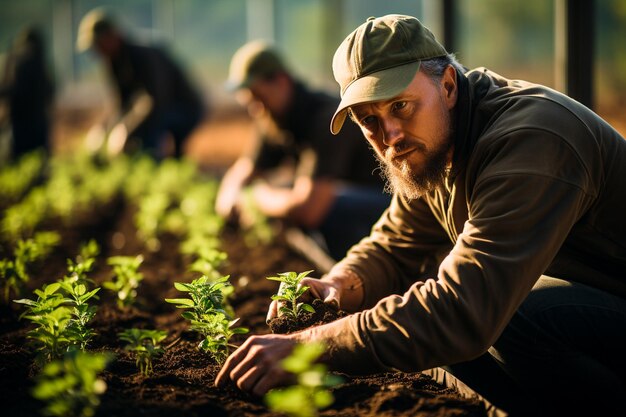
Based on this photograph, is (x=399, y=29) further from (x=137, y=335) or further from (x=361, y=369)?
(x=137, y=335)

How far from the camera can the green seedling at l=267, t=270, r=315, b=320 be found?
2.29m

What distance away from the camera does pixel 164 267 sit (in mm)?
4512

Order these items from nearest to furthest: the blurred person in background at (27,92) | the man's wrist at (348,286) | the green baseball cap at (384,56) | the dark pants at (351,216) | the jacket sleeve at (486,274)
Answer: the jacket sleeve at (486,274) < the green baseball cap at (384,56) < the man's wrist at (348,286) < the dark pants at (351,216) < the blurred person in background at (27,92)

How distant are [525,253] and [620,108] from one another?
3980mm

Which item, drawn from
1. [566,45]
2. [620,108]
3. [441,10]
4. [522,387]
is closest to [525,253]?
[522,387]

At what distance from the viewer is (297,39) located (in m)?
14.0

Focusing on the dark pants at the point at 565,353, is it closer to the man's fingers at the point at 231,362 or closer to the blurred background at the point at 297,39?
the man's fingers at the point at 231,362

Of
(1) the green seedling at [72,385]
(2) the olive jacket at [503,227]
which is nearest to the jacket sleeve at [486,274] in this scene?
(2) the olive jacket at [503,227]

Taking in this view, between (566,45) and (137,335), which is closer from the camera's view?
(137,335)

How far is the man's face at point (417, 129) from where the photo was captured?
2221 mm

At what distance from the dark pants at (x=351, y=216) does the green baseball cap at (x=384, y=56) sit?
2.59 meters

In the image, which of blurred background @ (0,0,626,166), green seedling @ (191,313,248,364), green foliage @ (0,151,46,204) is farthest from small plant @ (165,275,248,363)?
green foliage @ (0,151,46,204)

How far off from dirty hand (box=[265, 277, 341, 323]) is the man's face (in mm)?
457

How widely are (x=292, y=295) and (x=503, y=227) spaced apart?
2.43ft
